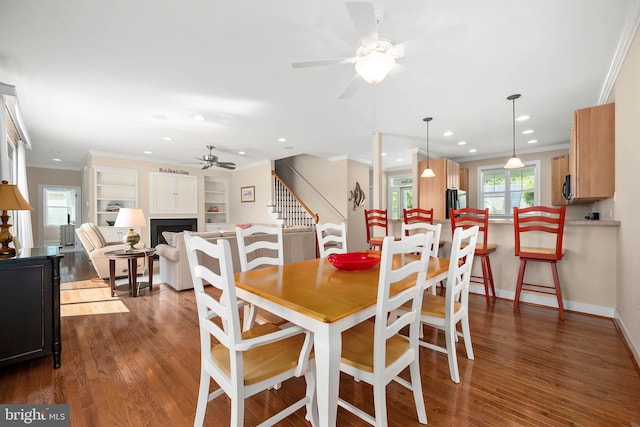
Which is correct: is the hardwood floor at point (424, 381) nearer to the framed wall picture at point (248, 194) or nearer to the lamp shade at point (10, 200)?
the lamp shade at point (10, 200)

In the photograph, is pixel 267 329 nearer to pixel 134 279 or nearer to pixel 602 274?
pixel 134 279

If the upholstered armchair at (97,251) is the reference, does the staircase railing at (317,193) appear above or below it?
above

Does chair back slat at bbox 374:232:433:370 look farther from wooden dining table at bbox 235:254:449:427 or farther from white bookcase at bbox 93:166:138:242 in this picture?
white bookcase at bbox 93:166:138:242

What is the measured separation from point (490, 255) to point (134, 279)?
480 cm

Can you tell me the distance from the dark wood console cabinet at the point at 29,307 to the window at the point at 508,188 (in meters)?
7.92

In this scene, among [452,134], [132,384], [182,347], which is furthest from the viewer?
[452,134]

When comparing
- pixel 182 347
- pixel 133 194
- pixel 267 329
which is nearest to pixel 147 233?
pixel 133 194

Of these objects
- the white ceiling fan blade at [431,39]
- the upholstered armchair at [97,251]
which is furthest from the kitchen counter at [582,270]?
the upholstered armchair at [97,251]

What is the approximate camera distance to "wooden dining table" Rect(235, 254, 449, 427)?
43.2 inches

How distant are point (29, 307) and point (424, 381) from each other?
2.81m

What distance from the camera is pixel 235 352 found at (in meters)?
1.13

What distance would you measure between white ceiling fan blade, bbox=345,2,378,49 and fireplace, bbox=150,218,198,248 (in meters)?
7.22

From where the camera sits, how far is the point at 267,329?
61.9 inches

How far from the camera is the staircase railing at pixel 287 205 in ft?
24.5
